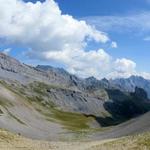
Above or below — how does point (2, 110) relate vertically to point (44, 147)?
above

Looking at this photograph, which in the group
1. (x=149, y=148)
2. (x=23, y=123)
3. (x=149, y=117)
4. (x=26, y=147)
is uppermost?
(x=23, y=123)

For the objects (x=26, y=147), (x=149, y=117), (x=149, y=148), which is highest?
(x=149, y=117)

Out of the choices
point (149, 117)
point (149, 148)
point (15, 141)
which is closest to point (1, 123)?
point (149, 117)

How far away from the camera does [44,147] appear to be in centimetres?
7275

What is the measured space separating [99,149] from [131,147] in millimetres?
6747

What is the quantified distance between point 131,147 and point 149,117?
76.3 m

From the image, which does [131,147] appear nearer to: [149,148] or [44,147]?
[149,148]

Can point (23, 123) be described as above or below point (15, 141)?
above

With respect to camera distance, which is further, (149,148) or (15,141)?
(15,141)

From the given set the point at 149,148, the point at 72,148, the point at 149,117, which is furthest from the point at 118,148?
the point at 149,117

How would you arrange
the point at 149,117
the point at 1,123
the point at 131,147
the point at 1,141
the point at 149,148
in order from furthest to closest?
the point at 1,123, the point at 149,117, the point at 1,141, the point at 131,147, the point at 149,148

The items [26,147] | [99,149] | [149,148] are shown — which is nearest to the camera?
[149,148]

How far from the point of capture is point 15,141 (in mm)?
78750

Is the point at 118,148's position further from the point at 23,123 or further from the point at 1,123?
the point at 23,123
